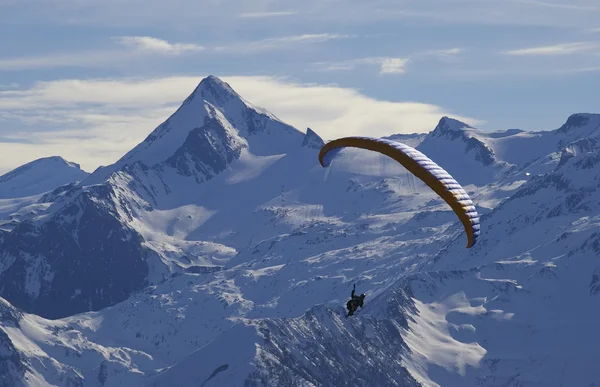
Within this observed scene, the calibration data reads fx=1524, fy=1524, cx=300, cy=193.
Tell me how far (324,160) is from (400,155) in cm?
1627

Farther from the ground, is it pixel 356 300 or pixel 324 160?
pixel 324 160

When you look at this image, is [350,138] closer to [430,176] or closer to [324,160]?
[324,160]

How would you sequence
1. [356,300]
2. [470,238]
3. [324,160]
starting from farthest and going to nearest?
[324,160] → [356,300] → [470,238]

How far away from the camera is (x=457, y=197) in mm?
125000

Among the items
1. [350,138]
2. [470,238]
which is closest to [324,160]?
[350,138]

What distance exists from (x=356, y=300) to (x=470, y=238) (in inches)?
577

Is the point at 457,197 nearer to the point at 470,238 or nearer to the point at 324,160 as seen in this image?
the point at 470,238

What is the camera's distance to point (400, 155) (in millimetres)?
131125

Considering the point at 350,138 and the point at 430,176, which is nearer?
the point at 430,176

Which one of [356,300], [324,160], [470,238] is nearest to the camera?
[470,238]

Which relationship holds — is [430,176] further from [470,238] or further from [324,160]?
[324,160]

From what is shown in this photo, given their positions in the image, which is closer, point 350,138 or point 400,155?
point 400,155

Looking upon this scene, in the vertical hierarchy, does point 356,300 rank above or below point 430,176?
below

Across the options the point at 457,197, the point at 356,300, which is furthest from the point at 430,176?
the point at 356,300
